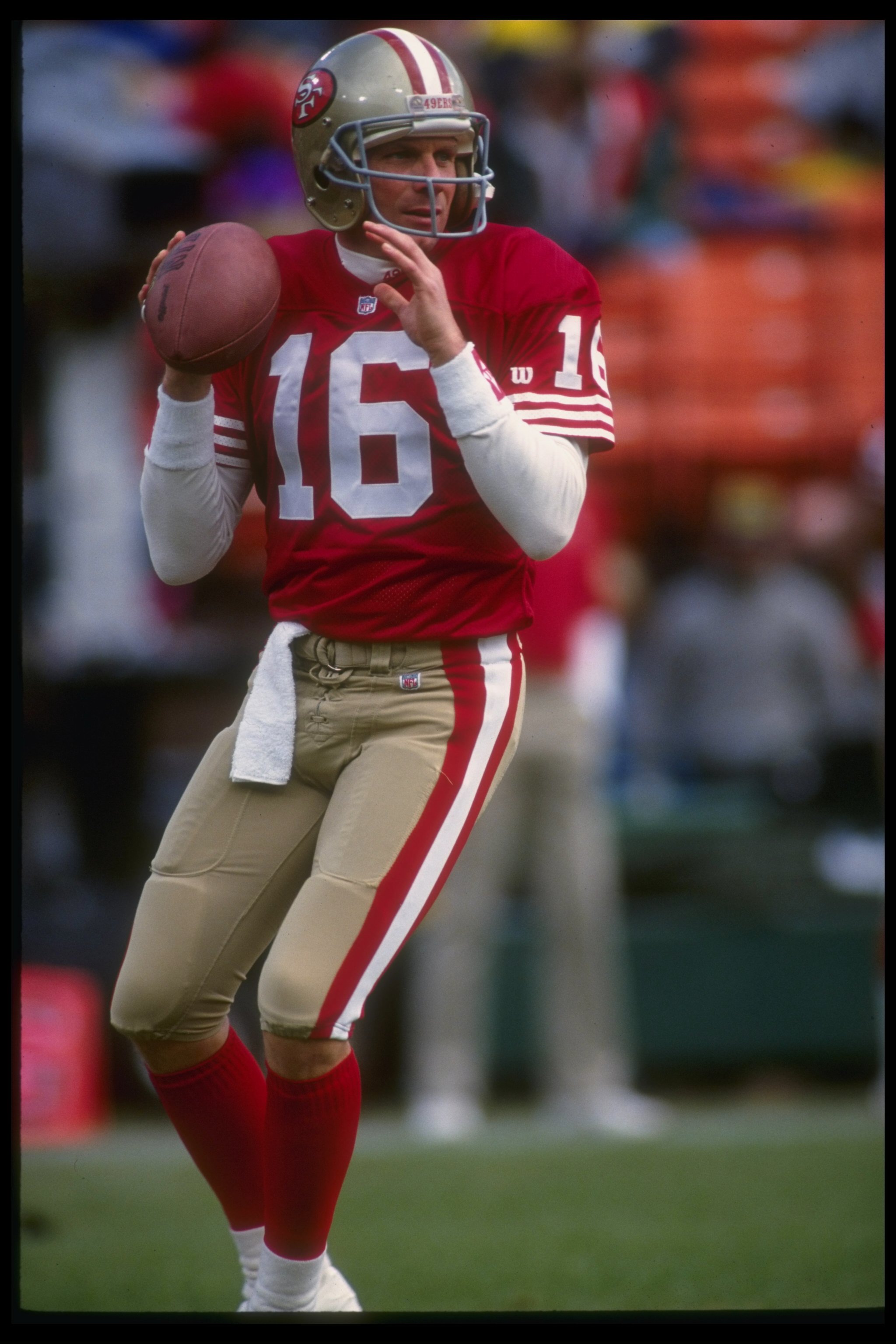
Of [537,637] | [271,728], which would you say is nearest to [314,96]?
[271,728]

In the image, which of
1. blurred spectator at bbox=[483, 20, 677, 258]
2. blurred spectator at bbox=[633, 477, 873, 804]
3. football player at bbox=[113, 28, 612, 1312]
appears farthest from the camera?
blurred spectator at bbox=[633, 477, 873, 804]

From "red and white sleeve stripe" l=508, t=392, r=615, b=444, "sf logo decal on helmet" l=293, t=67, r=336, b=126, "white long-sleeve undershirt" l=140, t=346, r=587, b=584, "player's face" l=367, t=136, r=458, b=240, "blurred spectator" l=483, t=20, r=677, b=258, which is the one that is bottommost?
"white long-sleeve undershirt" l=140, t=346, r=587, b=584

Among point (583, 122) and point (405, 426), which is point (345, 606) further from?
point (583, 122)

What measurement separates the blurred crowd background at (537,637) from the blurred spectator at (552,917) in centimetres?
4

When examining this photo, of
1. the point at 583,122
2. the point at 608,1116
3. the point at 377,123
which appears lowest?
the point at 608,1116

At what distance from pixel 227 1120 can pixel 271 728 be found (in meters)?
0.55

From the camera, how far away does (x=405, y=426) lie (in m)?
2.27

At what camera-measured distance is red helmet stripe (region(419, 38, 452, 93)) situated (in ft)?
7.51

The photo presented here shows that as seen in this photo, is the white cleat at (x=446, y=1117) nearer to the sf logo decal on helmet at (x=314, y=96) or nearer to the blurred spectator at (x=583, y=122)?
the blurred spectator at (x=583, y=122)

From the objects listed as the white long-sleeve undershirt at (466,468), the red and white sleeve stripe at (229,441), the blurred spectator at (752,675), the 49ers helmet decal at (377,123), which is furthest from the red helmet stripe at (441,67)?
the blurred spectator at (752,675)

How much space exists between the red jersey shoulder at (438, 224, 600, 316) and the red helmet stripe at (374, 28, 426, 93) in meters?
0.21

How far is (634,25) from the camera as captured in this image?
4.05 meters

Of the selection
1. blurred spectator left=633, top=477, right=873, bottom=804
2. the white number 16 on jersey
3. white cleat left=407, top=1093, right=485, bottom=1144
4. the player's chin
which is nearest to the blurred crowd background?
blurred spectator left=633, top=477, right=873, bottom=804

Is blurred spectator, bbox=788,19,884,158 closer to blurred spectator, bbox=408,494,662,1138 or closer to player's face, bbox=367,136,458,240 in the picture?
blurred spectator, bbox=408,494,662,1138
